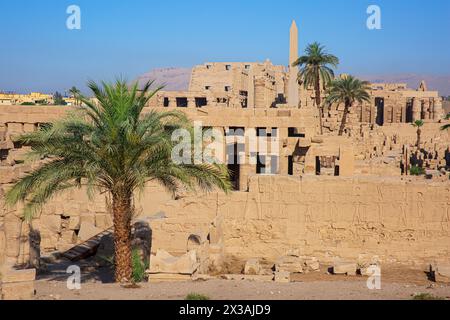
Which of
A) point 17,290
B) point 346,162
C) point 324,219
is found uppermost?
point 346,162

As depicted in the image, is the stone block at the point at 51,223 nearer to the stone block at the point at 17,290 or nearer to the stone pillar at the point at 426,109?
the stone block at the point at 17,290

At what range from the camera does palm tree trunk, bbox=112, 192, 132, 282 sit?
11.6m

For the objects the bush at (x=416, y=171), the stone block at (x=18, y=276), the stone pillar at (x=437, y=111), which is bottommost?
the stone block at (x=18, y=276)

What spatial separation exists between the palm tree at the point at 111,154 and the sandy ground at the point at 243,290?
1.13 m

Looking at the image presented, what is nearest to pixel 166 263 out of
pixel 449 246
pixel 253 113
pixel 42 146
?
pixel 42 146

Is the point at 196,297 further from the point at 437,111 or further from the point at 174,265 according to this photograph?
the point at 437,111

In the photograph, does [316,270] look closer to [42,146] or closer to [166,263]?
[166,263]

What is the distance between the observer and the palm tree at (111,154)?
11.2 metres

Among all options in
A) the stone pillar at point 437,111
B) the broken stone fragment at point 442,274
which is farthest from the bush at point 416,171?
the broken stone fragment at point 442,274

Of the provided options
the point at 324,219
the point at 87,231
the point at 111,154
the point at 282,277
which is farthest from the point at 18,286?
the point at 87,231

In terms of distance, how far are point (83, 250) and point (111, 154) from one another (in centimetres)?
571

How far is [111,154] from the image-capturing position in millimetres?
11227

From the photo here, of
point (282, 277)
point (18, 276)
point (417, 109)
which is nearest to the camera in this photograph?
point (18, 276)

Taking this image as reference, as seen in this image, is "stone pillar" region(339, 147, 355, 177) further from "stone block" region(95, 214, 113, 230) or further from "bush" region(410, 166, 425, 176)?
"bush" region(410, 166, 425, 176)
